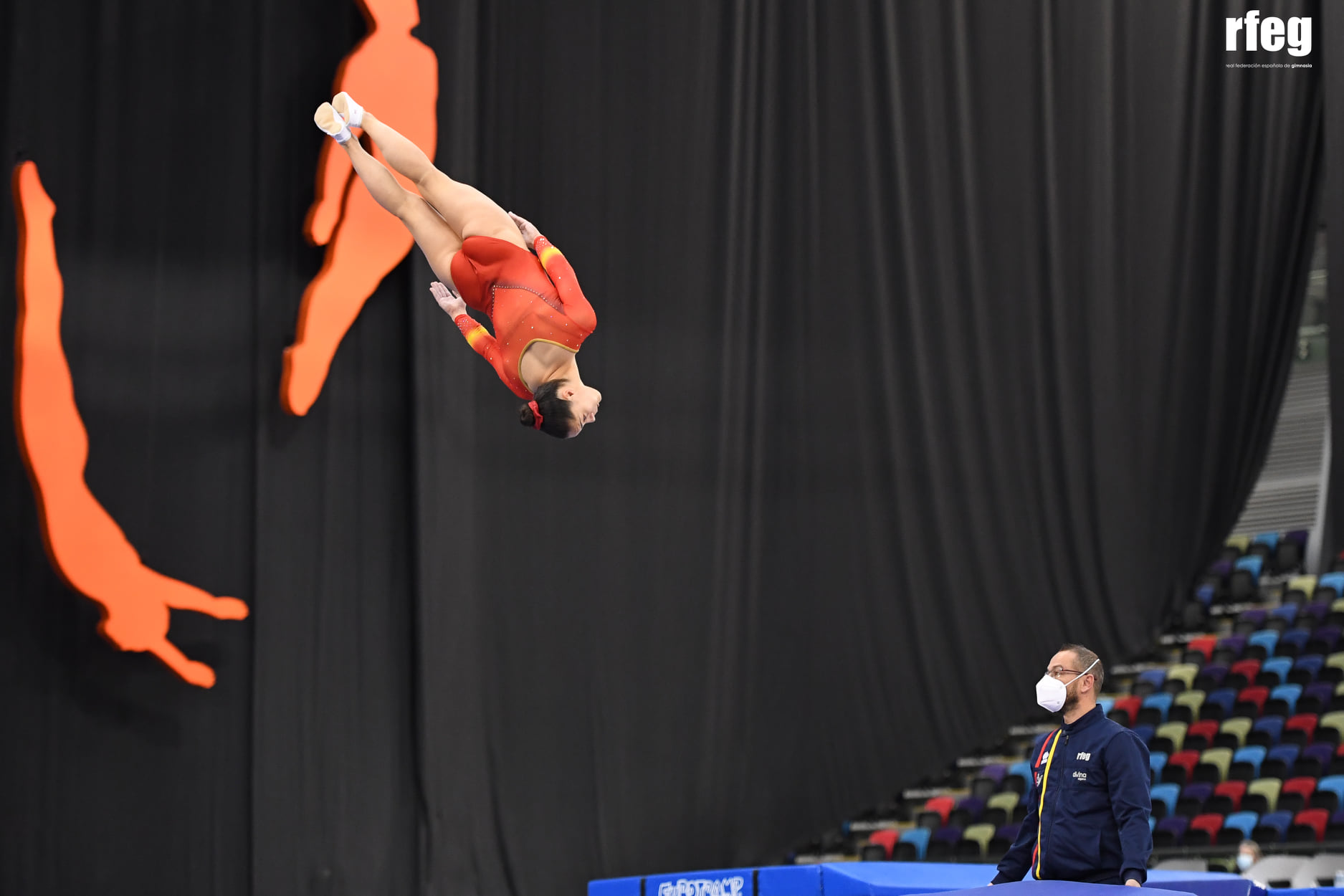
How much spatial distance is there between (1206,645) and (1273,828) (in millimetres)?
3035

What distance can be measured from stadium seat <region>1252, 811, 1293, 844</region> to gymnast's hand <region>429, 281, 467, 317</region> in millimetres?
5987

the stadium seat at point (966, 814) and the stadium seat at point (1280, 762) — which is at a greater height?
the stadium seat at point (1280, 762)

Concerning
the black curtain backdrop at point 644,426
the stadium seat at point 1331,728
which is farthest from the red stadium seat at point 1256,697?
the black curtain backdrop at point 644,426

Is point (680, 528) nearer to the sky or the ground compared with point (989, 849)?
nearer to the sky

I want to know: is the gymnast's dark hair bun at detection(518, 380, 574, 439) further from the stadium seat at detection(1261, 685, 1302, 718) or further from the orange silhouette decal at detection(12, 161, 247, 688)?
the stadium seat at detection(1261, 685, 1302, 718)

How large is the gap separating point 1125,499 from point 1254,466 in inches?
53.0

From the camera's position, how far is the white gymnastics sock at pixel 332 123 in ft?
16.7

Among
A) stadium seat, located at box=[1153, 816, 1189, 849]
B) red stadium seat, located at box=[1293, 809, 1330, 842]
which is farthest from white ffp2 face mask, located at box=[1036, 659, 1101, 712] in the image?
stadium seat, located at box=[1153, 816, 1189, 849]

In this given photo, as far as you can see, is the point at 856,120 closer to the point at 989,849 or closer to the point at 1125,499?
the point at 1125,499

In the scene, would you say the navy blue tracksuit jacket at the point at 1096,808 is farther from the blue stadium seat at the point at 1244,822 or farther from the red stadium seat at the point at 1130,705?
the red stadium seat at the point at 1130,705

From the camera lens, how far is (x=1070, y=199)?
1206cm

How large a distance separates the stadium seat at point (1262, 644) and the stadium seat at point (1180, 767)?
5.02 ft

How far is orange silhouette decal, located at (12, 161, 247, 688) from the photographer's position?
744 centimetres

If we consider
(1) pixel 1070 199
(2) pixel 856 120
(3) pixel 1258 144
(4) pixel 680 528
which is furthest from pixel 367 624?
(3) pixel 1258 144
